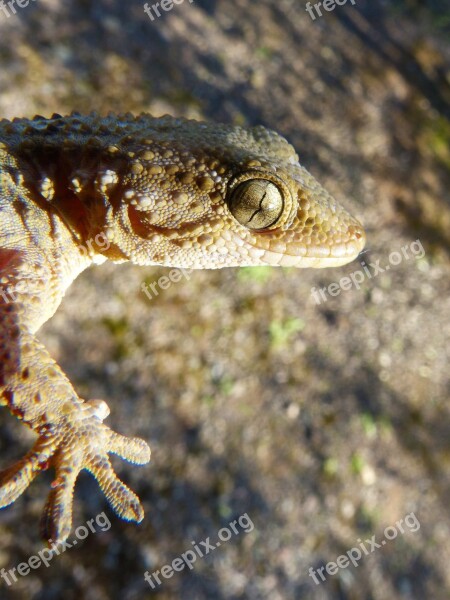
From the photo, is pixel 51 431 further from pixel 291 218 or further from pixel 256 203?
pixel 291 218

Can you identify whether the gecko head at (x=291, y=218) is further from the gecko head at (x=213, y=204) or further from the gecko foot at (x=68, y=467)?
the gecko foot at (x=68, y=467)

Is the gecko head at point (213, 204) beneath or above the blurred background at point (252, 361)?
above

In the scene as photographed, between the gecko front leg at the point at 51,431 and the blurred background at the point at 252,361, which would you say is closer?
Answer: the gecko front leg at the point at 51,431

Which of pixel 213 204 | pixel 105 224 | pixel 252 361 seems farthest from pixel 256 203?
pixel 252 361

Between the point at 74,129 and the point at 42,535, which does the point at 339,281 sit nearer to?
the point at 74,129

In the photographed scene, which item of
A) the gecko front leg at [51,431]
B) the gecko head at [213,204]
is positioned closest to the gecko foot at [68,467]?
the gecko front leg at [51,431]

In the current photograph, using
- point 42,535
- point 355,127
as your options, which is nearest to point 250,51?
point 355,127

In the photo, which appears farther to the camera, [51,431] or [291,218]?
[291,218]
